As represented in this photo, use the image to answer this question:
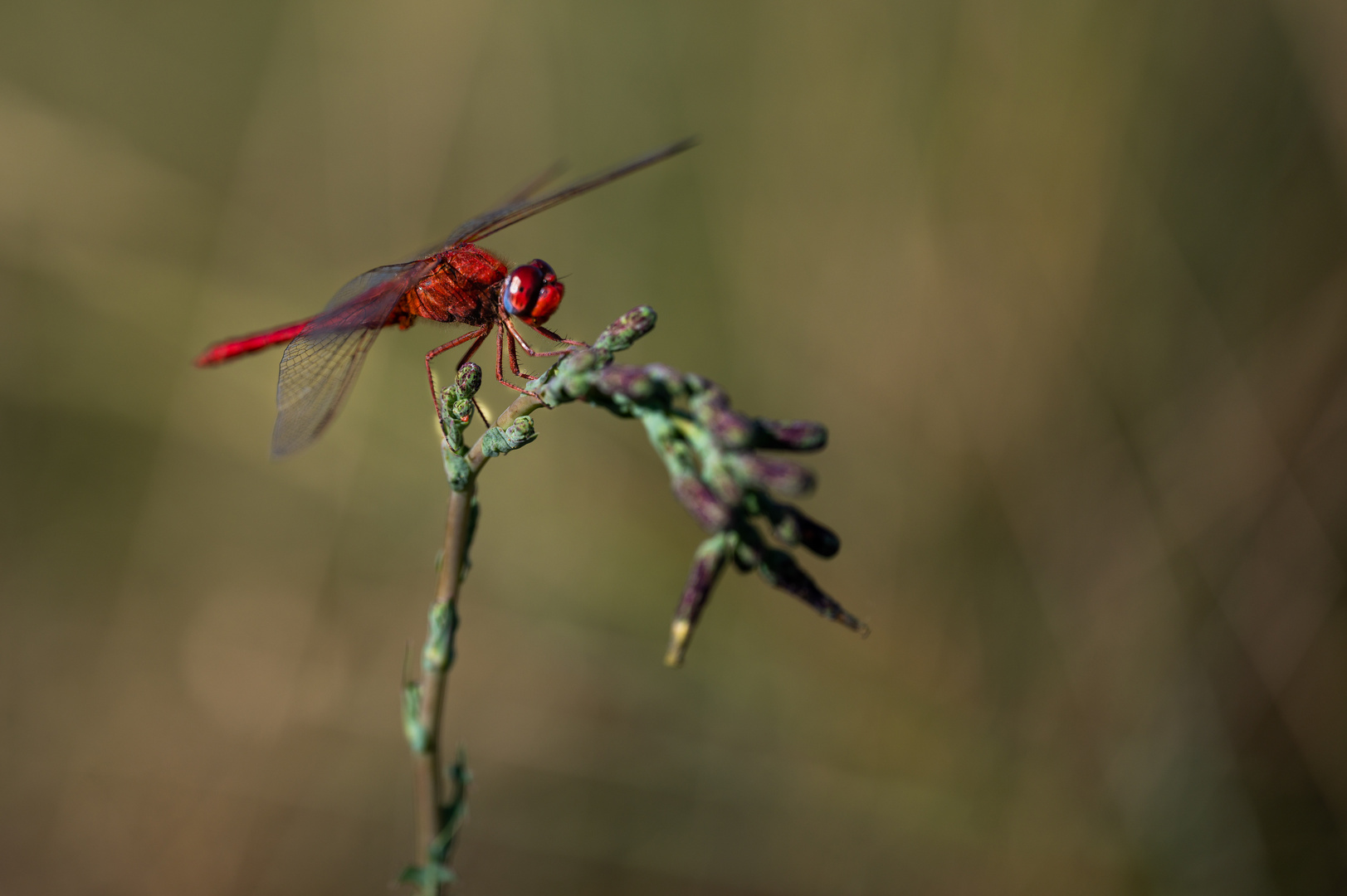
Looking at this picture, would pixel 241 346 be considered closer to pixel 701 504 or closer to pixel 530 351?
pixel 530 351

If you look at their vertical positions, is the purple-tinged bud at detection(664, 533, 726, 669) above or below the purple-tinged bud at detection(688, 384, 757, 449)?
below

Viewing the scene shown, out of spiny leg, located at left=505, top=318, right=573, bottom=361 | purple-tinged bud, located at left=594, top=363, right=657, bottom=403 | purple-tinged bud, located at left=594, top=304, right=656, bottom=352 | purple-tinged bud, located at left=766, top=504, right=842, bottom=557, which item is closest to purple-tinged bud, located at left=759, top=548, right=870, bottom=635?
purple-tinged bud, located at left=766, top=504, right=842, bottom=557

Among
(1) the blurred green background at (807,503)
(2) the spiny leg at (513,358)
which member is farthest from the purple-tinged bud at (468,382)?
(1) the blurred green background at (807,503)

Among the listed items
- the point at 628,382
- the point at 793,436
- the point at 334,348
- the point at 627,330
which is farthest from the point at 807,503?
the point at 628,382

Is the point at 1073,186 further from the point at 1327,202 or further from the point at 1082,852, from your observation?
the point at 1082,852

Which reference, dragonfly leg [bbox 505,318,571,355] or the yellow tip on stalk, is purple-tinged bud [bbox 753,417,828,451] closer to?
the yellow tip on stalk

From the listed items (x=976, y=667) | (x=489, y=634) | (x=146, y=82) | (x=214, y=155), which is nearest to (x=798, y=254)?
(x=976, y=667)

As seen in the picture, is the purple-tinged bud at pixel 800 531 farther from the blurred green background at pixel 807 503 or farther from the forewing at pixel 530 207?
the blurred green background at pixel 807 503
